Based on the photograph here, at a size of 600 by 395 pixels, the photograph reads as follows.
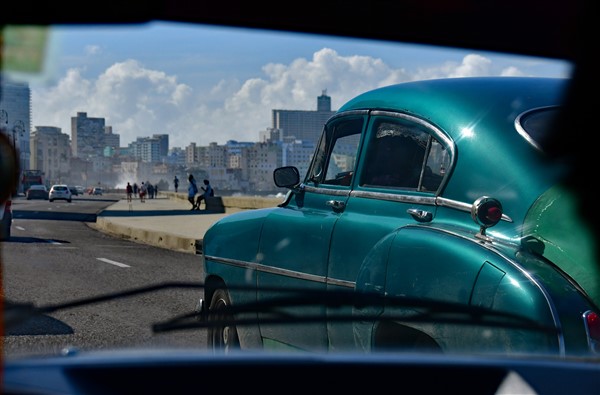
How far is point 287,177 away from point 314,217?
0.33 metres

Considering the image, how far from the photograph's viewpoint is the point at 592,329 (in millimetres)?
3107

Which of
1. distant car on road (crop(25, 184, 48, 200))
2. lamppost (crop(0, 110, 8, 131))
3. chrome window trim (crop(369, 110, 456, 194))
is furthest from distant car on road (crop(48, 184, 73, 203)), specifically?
chrome window trim (crop(369, 110, 456, 194))

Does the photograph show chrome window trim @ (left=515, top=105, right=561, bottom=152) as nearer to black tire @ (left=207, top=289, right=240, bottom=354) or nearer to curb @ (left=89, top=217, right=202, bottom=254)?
black tire @ (left=207, top=289, right=240, bottom=354)

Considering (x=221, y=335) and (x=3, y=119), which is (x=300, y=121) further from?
(x=3, y=119)

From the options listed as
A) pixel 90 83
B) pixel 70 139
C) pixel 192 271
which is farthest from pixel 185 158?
pixel 192 271

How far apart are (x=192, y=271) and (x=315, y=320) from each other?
27.7 ft

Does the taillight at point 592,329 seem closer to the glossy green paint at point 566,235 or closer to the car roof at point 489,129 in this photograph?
the glossy green paint at point 566,235

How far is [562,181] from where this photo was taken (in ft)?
10.5

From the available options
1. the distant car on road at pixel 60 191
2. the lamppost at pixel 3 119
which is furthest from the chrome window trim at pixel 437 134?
the lamppost at pixel 3 119

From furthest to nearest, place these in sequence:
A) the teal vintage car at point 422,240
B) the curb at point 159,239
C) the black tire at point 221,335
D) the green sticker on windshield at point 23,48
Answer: the curb at point 159,239 < the teal vintage car at point 422,240 < the black tire at point 221,335 < the green sticker on windshield at point 23,48

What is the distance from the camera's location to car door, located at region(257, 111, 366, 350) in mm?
4086

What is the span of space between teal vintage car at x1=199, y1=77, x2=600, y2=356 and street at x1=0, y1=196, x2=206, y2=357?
23cm

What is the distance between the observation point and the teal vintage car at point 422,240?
2.63m

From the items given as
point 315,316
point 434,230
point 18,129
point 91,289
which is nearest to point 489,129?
point 434,230
